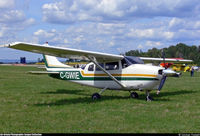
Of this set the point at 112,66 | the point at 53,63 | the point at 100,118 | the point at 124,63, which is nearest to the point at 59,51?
the point at 112,66

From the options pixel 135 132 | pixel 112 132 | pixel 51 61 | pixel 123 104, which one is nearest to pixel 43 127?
pixel 112 132

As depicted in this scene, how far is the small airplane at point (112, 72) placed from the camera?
10211mm

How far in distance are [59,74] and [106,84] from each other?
2965 millimetres

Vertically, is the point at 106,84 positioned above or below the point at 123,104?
above

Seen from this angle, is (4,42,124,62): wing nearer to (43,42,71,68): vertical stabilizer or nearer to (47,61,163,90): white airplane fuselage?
(47,61,163,90): white airplane fuselage

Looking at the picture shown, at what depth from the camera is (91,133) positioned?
5.80m

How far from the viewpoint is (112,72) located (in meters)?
11.6

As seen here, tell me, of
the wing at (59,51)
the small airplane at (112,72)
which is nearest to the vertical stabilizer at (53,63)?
the small airplane at (112,72)

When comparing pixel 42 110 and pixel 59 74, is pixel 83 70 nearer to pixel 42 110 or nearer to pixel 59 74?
pixel 59 74

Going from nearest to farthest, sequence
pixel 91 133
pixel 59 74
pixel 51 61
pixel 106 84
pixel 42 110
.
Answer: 1. pixel 91 133
2. pixel 42 110
3. pixel 106 84
4. pixel 59 74
5. pixel 51 61

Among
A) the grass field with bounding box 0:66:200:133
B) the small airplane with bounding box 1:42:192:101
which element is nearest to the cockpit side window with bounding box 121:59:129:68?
the small airplane with bounding box 1:42:192:101

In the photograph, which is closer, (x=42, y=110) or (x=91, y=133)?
(x=91, y=133)

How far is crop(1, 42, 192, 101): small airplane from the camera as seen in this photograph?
1021 cm

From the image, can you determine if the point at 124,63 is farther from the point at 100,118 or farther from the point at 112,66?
the point at 100,118
